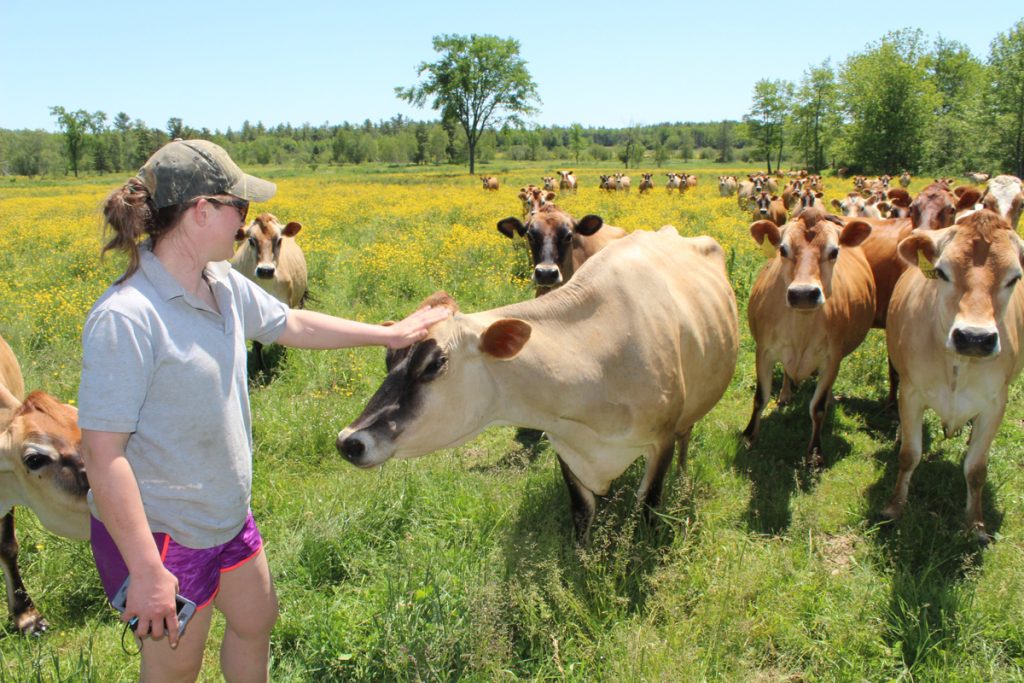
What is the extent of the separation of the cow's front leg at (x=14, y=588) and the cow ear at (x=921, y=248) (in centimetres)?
530

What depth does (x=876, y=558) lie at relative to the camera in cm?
417

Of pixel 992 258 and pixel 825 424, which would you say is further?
pixel 825 424

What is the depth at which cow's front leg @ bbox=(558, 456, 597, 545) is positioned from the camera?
399 centimetres

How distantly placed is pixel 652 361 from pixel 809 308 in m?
1.96

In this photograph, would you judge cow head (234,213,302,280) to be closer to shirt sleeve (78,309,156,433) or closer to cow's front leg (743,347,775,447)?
cow's front leg (743,347,775,447)

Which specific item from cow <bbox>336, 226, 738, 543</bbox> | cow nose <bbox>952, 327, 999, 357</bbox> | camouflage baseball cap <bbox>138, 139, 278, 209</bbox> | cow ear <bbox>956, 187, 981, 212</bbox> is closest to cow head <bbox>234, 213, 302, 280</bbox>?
cow <bbox>336, 226, 738, 543</bbox>

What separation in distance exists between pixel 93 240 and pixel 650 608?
15.7m

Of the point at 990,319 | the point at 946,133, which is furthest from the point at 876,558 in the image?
the point at 946,133

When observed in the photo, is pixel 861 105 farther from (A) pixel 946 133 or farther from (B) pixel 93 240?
(B) pixel 93 240

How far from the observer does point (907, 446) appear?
4.48 meters

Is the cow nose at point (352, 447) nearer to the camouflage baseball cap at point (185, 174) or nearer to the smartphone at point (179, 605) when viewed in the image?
the smartphone at point (179, 605)

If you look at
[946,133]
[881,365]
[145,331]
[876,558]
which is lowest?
[876,558]

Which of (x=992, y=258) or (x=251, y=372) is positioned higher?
(x=992, y=258)

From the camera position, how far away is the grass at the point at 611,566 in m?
3.19
